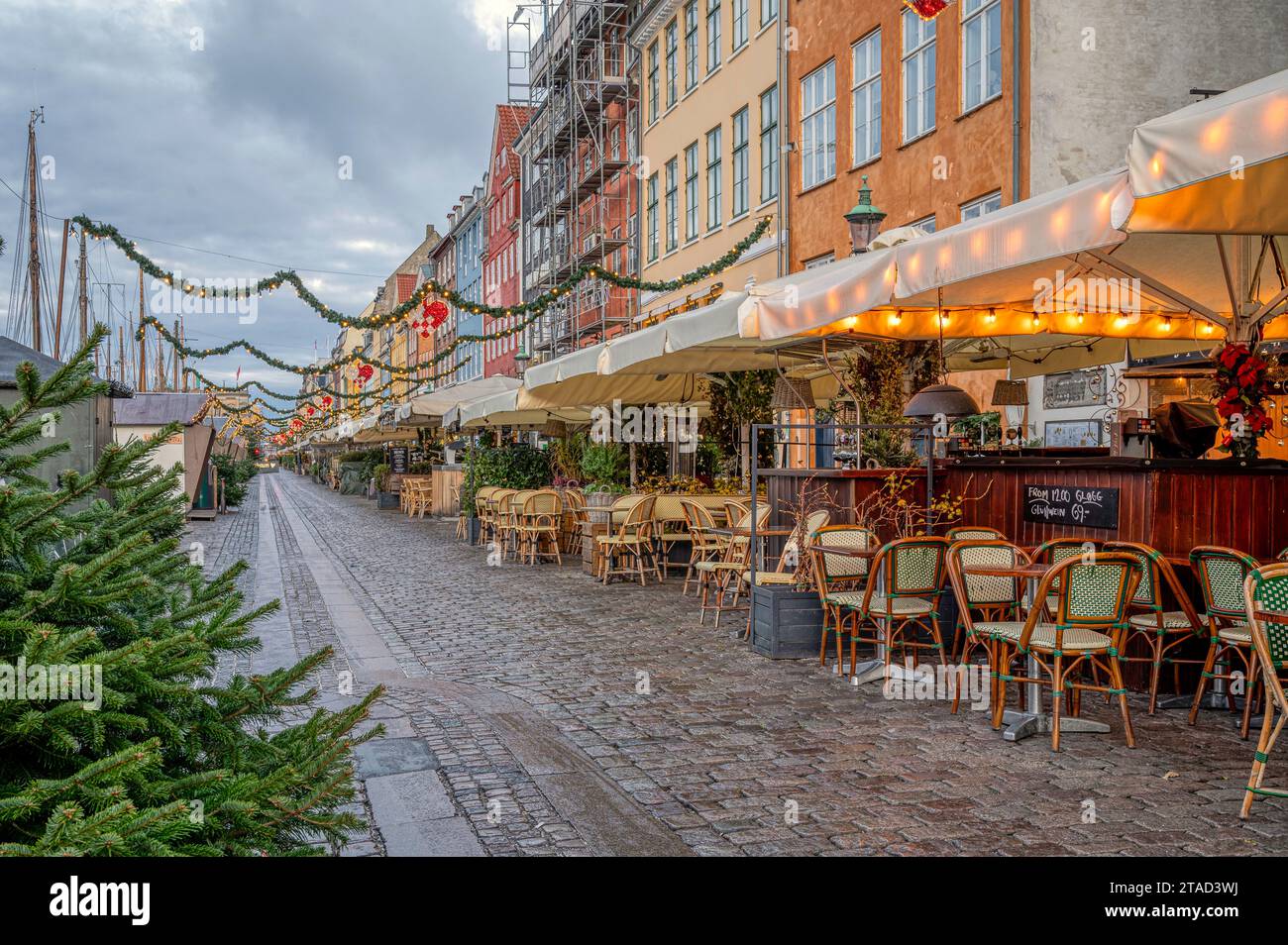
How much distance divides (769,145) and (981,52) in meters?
8.05

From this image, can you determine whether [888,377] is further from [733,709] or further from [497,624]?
[733,709]

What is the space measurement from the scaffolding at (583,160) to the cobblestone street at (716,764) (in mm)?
23188

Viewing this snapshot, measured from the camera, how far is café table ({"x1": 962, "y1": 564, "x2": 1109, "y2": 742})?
6100mm

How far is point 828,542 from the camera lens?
849 cm

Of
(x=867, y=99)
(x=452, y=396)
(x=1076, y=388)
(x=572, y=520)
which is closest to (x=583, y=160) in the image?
(x=452, y=396)

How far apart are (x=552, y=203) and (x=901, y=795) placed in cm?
3956

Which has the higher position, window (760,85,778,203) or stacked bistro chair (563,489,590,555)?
window (760,85,778,203)

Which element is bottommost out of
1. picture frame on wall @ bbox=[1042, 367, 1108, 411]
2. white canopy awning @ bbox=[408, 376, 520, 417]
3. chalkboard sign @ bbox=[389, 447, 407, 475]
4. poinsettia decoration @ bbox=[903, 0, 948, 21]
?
chalkboard sign @ bbox=[389, 447, 407, 475]

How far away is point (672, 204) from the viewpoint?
102 ft

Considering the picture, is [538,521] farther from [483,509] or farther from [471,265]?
[471,265]

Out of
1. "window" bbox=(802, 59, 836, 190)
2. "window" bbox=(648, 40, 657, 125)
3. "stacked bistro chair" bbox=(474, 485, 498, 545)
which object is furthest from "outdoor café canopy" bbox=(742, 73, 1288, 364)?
"window" bbox=(648, 40, 657, 125)

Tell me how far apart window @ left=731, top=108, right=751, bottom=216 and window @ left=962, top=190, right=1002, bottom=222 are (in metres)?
8.93

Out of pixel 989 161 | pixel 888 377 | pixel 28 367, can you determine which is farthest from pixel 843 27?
pixel 28 367

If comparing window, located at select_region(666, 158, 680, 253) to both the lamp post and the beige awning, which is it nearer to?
the lamp post
